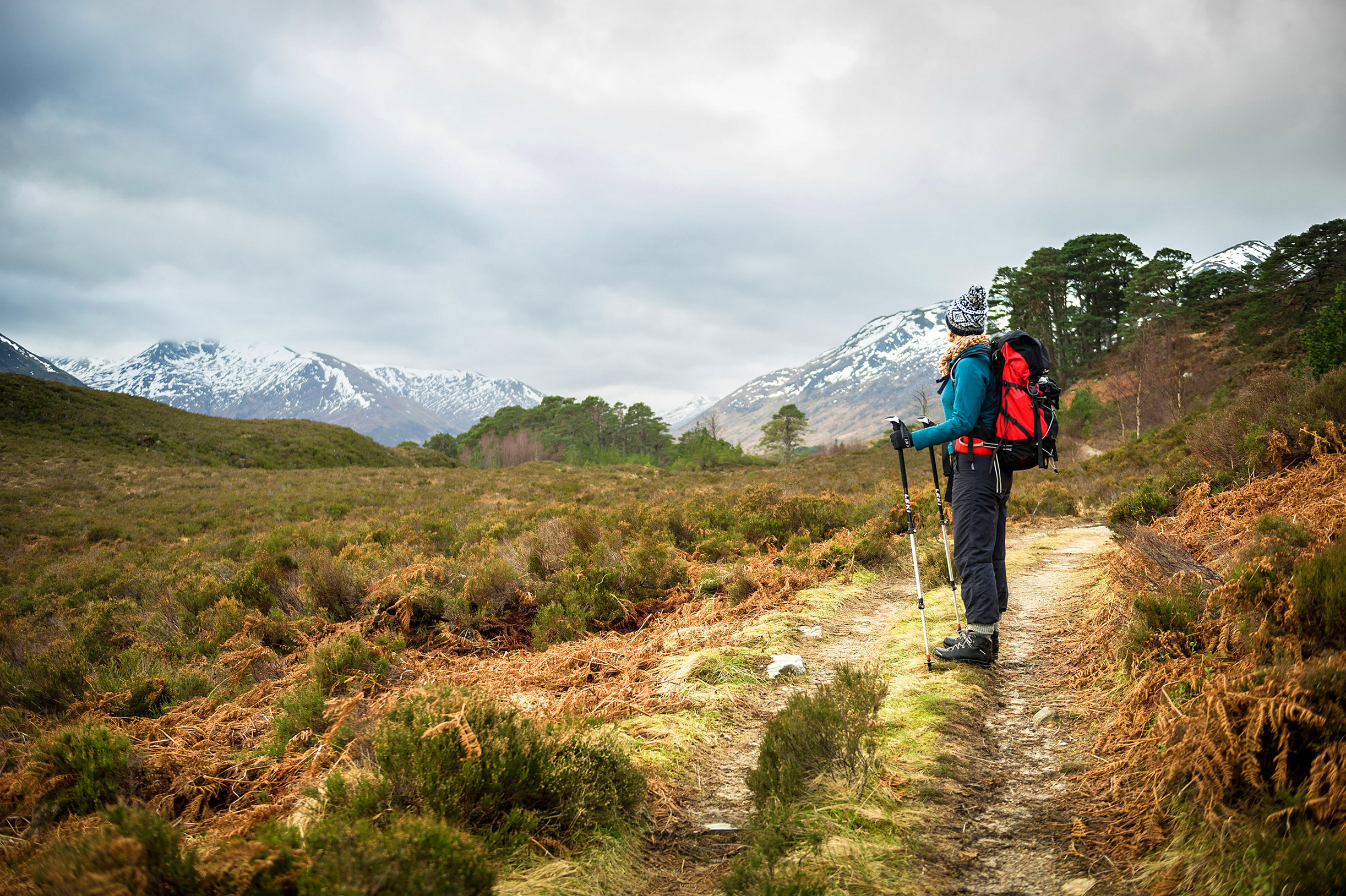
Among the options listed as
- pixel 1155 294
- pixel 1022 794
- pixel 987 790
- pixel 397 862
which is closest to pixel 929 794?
pixel 987 790

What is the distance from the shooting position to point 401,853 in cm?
187

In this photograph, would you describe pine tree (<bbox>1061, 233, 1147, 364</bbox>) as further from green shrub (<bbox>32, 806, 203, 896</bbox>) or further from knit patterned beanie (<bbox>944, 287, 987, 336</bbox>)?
green shrub (<bbox>32, 806, 203, 896</bbox>)

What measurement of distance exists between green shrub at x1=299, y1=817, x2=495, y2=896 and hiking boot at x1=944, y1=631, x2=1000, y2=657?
3.80 m

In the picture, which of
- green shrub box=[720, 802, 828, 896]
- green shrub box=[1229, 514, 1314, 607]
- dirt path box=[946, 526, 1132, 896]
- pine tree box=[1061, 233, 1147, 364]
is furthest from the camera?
pine tree box=[1061, 233, 1147, 364]

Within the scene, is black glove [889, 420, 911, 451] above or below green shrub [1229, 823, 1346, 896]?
above

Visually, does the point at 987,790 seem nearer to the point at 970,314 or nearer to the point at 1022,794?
the point at 1022,794

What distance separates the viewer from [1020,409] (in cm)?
438

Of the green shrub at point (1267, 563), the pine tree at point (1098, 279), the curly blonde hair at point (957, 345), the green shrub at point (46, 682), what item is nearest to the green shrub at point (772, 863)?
the green shrub at point (1267, 563)

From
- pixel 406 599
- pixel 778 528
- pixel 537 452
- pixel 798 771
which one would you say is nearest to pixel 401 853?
pixel 798 771

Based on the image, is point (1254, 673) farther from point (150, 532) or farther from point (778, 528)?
point (150, 532)

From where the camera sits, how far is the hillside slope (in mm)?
36594

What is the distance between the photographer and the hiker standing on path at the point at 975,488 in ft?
14.3

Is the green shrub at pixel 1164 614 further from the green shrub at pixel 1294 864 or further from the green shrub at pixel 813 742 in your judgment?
the green shrub at pixel 1294 864

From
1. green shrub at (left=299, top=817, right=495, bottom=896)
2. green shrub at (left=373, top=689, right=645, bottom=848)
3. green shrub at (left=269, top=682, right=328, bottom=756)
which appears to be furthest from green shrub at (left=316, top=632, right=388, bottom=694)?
green shrub at (left=299, top=817, right=495, bottom=896)
